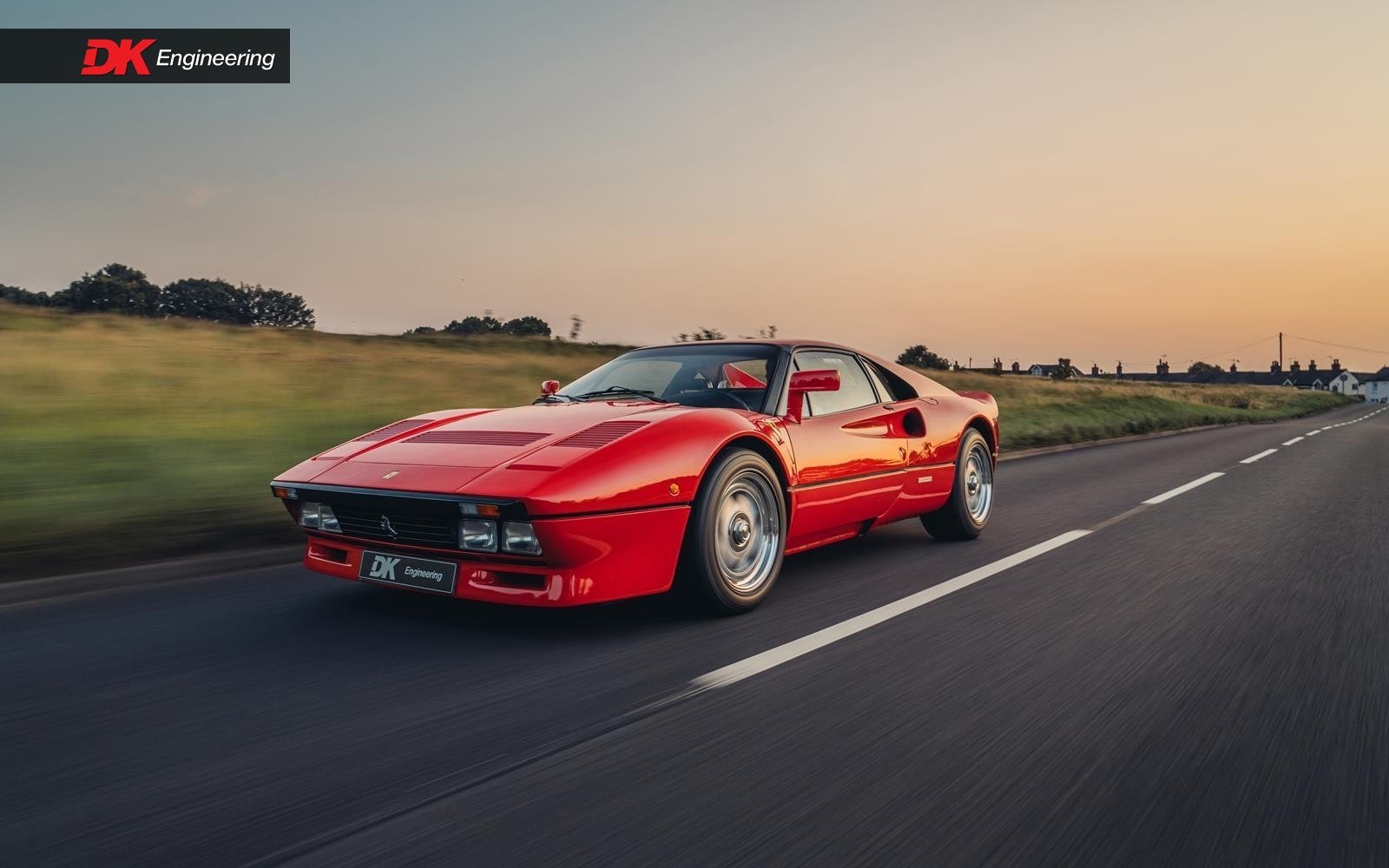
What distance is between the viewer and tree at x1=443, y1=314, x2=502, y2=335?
24047 millimetres

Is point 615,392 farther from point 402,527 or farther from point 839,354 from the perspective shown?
point 402,527

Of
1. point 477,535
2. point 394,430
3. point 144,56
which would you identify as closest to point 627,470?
point 477,535

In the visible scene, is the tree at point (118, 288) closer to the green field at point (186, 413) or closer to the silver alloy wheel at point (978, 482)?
the green field at point (186, 413)

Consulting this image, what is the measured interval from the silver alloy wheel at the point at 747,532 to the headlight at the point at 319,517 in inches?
63.2

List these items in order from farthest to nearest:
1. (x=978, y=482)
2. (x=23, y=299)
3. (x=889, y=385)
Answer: (x=23, y=299) < (x=978, y=482) < (x=889, y=385)

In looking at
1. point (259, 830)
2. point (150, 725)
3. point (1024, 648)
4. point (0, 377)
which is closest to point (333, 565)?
point (150, 725)

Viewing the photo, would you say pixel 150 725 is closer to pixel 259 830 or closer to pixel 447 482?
pixel 259 830

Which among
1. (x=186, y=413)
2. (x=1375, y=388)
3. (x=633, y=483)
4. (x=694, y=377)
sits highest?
(x=1375, y=388)

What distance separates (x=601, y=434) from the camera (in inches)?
158

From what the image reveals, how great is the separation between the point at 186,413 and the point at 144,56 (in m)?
7.38

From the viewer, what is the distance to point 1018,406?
993 inches

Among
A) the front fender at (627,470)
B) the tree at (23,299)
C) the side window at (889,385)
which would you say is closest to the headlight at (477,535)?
the front fender at (627,470)

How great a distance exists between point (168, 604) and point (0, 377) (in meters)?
7.55

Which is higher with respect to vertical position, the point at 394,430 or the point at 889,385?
the point at 889,385
